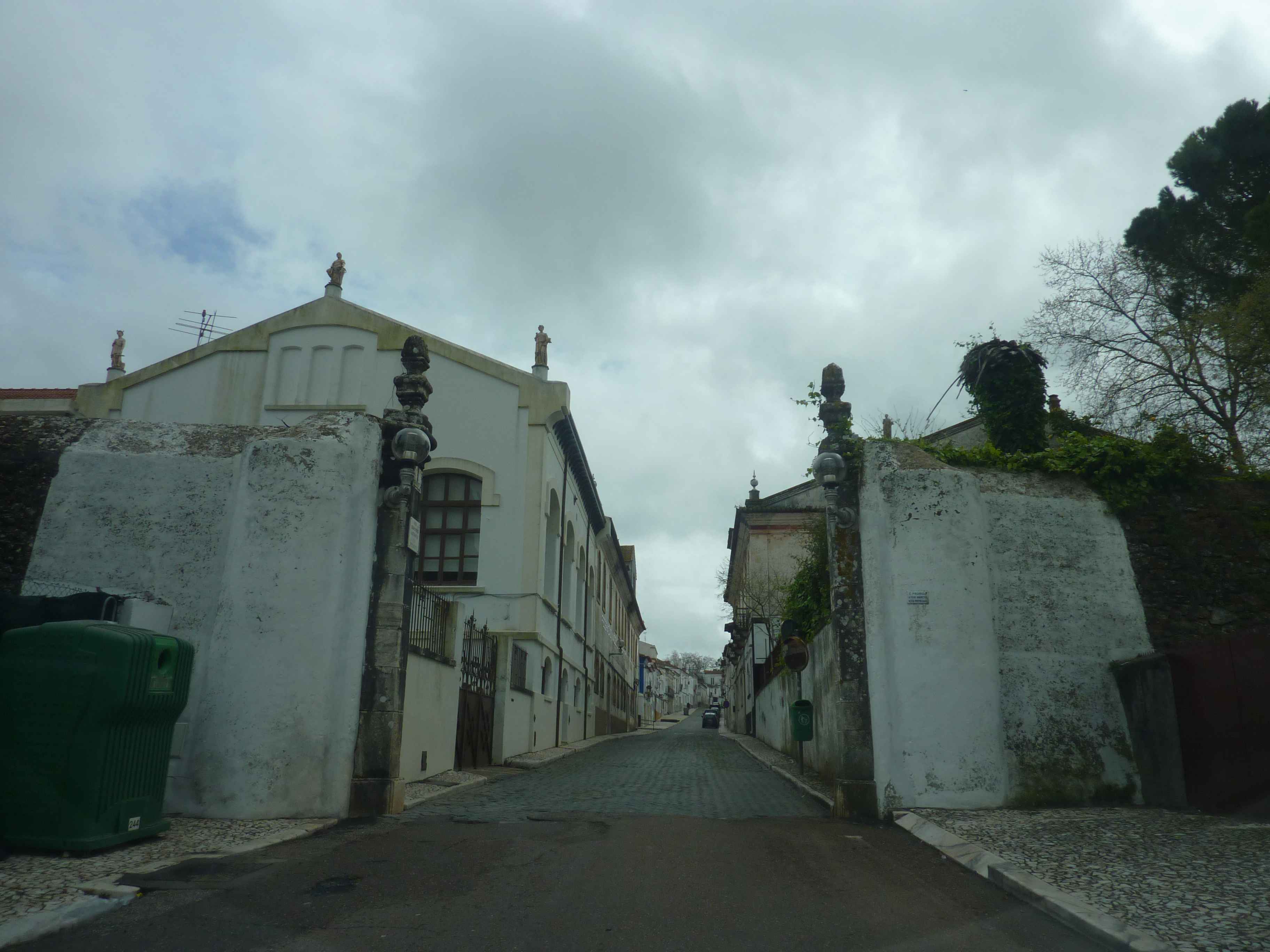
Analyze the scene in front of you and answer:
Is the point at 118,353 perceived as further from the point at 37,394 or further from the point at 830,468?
the point at 830,468

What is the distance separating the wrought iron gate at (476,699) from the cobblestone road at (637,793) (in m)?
0.97

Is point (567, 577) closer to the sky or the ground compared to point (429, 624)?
closer to the sky

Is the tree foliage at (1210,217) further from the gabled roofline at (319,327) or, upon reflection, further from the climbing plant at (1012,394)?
the gabled roofline at (319,327)

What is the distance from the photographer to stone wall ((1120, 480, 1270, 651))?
8.84 m

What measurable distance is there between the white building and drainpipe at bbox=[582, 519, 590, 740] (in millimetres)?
3384

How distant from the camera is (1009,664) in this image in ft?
28.1

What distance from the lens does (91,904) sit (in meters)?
4.45

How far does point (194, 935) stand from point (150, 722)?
8.24ft

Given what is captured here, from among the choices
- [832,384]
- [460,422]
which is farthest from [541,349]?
[832,384]

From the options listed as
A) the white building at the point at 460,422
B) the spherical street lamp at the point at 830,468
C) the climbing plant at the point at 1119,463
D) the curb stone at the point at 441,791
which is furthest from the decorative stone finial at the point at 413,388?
the white building at the point at 460,422

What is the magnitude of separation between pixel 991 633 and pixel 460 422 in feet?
50.1

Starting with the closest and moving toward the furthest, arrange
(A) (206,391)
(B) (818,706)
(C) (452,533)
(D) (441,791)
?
(D) (441,791), (B) (818,706), (C) (452,533), (A) (206,391)

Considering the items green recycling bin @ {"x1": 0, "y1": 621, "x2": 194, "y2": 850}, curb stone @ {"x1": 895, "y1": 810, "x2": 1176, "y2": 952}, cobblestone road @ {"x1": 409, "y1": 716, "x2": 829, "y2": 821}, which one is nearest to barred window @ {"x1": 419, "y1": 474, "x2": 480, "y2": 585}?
cobblestone road @ {"x1": 409, "y1": 716, "x2": 829, "y2": 821}

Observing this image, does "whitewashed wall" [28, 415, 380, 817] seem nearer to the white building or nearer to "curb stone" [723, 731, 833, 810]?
"curb stone" [723, 731, 833, 810]
